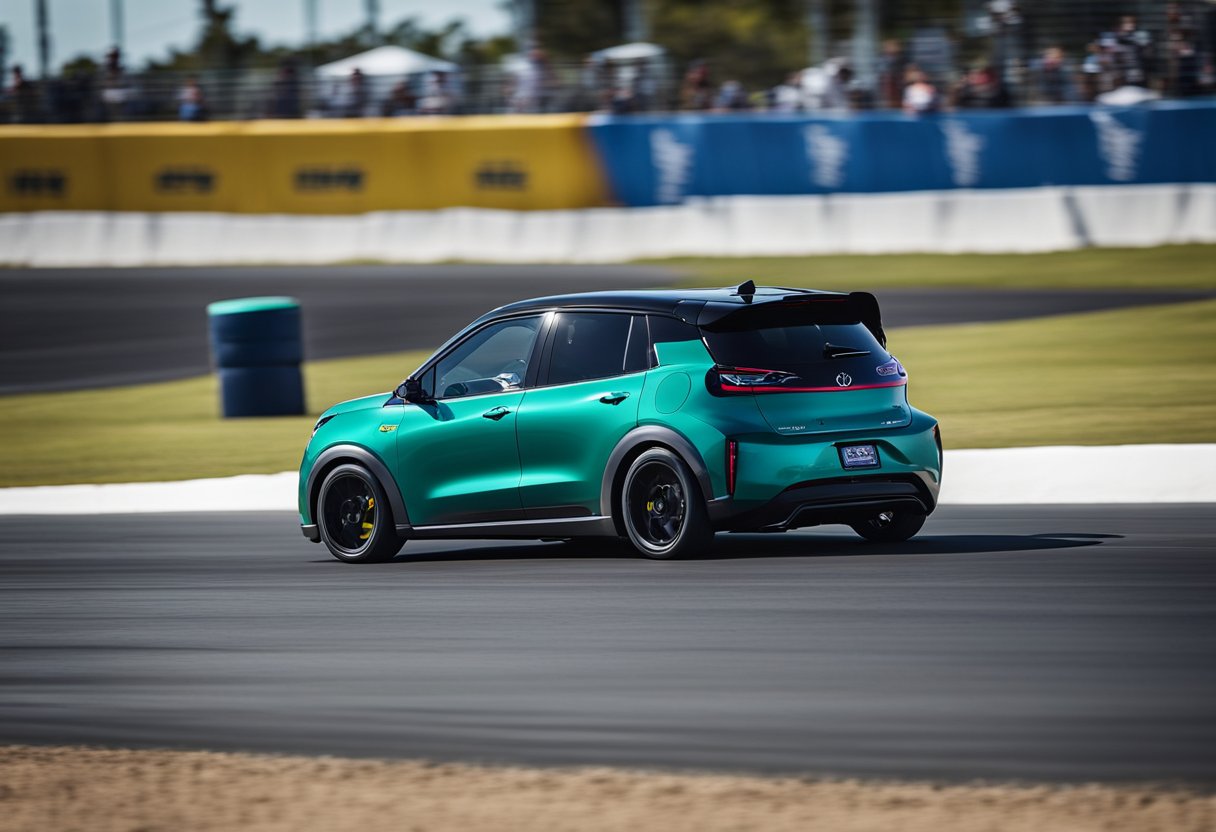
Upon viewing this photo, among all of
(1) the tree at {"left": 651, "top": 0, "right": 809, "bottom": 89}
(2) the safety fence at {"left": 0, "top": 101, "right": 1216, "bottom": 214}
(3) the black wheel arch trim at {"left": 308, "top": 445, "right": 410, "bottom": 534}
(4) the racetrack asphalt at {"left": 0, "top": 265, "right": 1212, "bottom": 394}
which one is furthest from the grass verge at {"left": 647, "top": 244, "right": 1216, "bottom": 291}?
(1) the tree at {"left": 651, "top": 0, "right": 809, "bottom": 89}

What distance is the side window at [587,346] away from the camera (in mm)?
10969

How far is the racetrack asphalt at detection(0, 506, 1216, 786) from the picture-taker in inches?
264

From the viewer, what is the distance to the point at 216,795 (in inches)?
246

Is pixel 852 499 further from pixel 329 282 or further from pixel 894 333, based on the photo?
pixel 329 282

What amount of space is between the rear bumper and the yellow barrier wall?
23.4 meters

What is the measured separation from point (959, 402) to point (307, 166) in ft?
62.5

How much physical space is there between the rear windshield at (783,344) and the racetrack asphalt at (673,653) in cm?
105

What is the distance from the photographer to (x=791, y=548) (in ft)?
37.6

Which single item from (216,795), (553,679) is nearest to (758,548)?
(553,679)

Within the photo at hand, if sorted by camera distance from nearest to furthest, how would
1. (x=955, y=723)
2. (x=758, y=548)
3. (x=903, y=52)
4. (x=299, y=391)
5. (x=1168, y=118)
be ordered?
(x=955, y=723), (x=758, y=548), (x=299, y=391), (x=1168, y=118), (x=903, y=52)

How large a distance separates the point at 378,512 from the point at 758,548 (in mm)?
2148

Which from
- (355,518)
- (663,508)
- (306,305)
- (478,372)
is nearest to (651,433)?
(663,508)

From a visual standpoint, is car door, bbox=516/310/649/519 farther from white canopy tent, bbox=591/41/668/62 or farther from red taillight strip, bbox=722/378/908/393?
white canopy tent, bbox=591/41/668/62

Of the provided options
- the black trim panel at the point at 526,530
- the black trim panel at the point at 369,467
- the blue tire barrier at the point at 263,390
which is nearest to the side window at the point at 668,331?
the black trim panel at the point at 526,530
